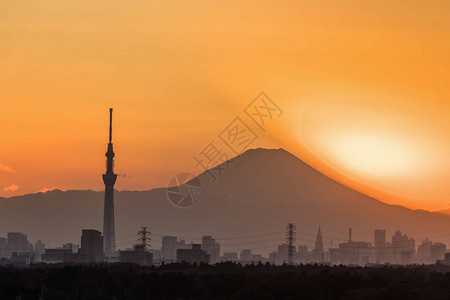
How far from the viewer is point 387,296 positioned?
10275 centimetres

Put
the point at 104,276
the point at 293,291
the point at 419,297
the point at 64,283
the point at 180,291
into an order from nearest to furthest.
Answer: the point at 419,297 < the point at 293,291 < the point at 180,291 < the point at 64,283 < the point at 104,276

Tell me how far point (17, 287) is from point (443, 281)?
6318 cm

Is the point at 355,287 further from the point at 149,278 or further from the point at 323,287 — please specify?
the point at 149,278

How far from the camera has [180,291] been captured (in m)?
129

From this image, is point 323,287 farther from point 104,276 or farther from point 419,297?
point 104,276

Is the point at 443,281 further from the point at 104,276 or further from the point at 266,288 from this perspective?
the point at 104,276

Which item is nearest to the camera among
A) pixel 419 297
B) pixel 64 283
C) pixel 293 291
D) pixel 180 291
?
pixel 419 297

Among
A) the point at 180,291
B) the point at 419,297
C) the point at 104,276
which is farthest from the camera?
the point at 104,276

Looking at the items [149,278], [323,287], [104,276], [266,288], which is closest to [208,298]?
[266,288]

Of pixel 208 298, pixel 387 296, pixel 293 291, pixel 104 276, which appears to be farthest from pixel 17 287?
pixel 387 296

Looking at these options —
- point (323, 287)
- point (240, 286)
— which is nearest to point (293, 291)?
point (323, 287)

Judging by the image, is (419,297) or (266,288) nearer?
(419,297)

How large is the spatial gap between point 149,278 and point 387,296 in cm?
5328

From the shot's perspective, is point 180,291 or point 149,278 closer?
point 180,291
